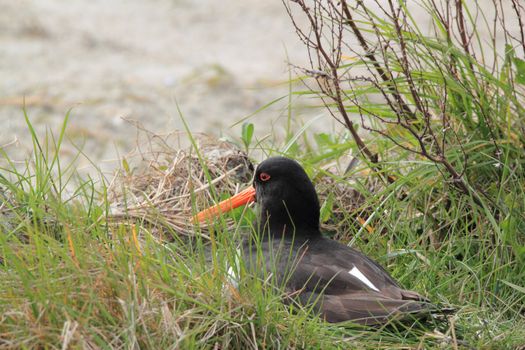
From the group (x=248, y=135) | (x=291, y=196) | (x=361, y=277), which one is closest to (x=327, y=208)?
(x=291, y=196)

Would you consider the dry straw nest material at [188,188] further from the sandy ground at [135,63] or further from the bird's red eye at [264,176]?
the sandy ground at [135,63]

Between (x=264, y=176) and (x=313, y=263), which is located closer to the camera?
(x=313, y=263)

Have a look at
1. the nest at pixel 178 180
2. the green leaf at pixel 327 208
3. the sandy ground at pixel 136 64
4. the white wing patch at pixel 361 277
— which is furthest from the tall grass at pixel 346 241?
the sandy ground at pixel 136 64

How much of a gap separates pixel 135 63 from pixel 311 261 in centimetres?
660

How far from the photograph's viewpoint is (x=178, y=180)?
5219 millimetres

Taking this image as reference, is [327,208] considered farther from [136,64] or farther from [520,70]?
[136,64]

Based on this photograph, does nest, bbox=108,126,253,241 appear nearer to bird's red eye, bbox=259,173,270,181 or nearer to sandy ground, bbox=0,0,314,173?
bird's red eye, bbox=259,173,270,181

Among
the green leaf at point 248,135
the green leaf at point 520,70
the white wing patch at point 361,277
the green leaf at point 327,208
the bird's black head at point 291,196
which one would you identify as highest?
the green leaf at point 520,70

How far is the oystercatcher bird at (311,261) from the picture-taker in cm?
379

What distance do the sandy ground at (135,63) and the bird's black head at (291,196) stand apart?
11.1 feet

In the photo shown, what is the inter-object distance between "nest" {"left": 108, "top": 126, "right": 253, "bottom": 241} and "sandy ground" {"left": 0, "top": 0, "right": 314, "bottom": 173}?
2519 millimetres

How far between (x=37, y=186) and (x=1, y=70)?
20.1 ft

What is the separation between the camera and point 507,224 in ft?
14.1

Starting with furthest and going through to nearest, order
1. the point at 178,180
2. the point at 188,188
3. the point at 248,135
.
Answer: the point at 248,135, the point at 178,180, the point at 188,188
